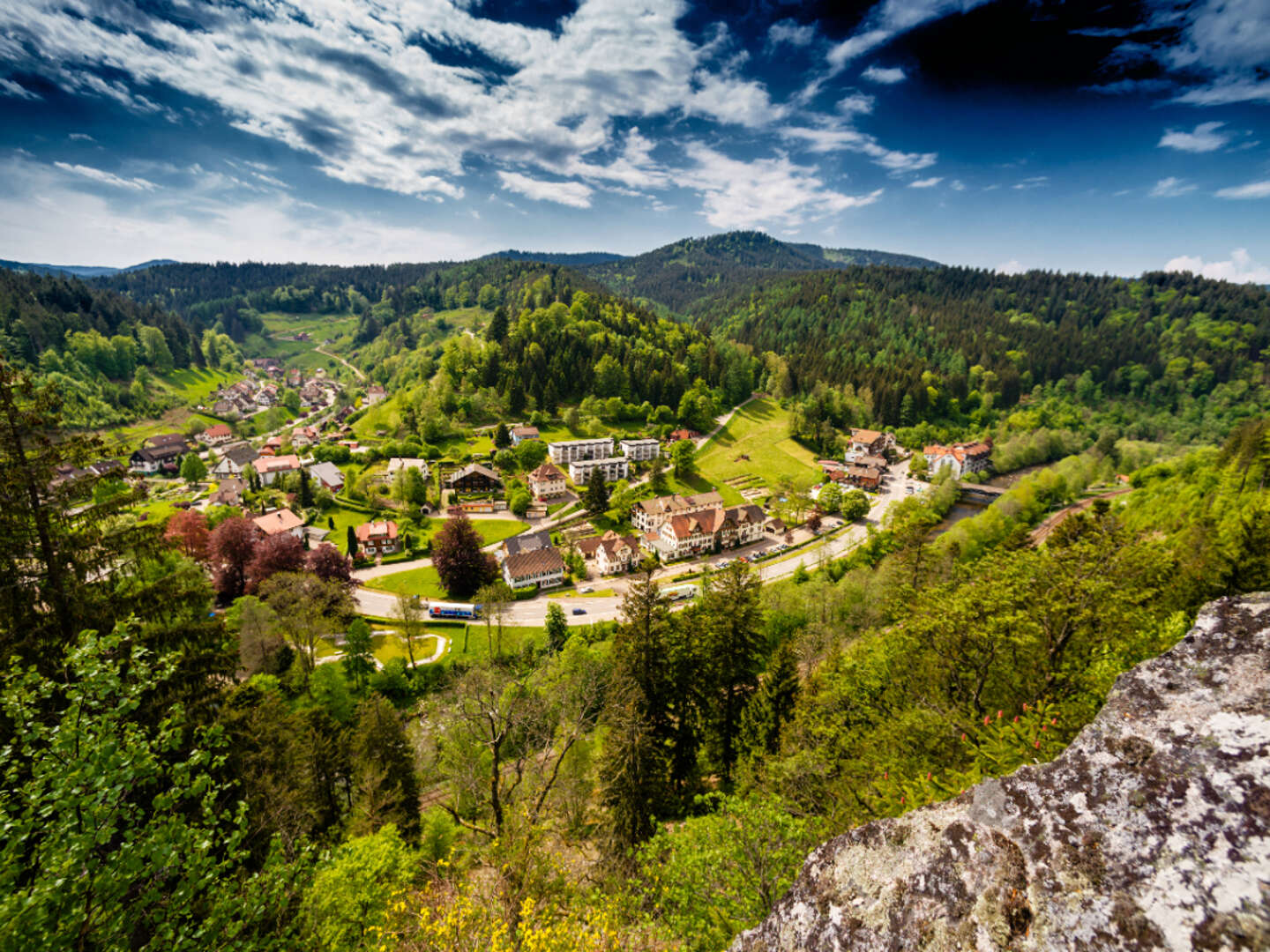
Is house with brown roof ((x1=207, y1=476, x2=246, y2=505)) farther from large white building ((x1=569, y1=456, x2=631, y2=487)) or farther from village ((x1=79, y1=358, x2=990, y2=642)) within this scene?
large white building ((x1=569, y1=456, x2=631, y2=487))

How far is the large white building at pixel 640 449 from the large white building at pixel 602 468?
157 centimetres

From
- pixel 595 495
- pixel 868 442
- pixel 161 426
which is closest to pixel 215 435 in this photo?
pixel 161 426

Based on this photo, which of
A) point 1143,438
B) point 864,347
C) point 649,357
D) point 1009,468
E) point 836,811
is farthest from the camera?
point 864,347

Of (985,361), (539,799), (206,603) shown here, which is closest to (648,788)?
(539,799)

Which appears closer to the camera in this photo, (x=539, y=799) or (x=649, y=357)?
(x=539, y=799)

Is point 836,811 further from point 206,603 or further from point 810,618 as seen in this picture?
point 810,618

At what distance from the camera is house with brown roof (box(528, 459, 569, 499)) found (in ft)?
233

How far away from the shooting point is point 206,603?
12.2m

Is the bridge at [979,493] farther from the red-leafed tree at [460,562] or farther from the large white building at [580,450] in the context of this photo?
the red-leafed tree at [460,562]

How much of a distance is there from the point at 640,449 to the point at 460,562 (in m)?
42.1

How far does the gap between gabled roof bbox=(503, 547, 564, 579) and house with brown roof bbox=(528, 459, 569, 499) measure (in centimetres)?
1752

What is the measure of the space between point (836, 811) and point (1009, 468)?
112 m

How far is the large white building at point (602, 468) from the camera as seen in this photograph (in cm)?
7588

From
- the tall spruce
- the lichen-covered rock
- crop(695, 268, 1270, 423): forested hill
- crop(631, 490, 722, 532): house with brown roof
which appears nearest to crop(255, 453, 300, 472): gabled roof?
crop(631, 490, 722, 532): house with brown roof
